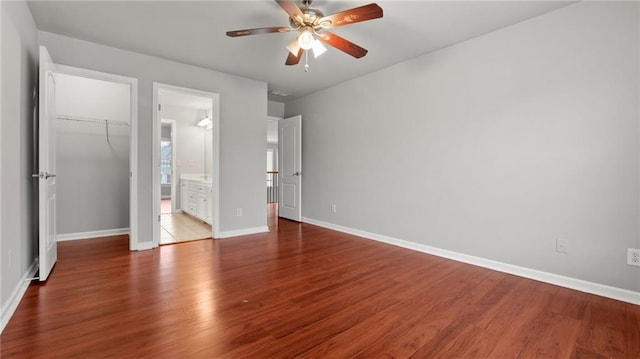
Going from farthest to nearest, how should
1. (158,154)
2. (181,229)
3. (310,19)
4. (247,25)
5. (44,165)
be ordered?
(181,229)
(158,154)
(247,25)
(44,165)
(310,19)

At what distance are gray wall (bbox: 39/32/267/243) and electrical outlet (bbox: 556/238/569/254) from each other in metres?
3.76

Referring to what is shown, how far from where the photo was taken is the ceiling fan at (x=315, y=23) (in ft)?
6.83

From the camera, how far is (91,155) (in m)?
4.18

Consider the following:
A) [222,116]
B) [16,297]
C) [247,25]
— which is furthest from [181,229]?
[247,25]

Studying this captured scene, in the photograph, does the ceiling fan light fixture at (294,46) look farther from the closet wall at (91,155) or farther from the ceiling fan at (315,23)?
the closet wall at (91,155)

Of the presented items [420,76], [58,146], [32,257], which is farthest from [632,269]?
[58,146]

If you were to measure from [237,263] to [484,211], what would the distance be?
2.74 metres

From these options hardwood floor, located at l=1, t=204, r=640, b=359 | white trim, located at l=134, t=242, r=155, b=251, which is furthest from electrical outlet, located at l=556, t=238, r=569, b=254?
white trim, located at l=134, t=242, r=155, b=251

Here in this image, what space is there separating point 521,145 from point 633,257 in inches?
47.4

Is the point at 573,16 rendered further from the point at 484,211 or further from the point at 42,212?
the point at 42,212

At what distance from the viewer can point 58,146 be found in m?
3.96

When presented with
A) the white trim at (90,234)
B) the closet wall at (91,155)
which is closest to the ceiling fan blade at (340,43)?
the closet wall at (91,155)

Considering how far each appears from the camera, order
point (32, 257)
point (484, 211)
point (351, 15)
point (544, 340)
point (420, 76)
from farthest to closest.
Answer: point (420, 76) → point (484, 211) → point (32, 257) → point (351, 15) → point (544, 340)

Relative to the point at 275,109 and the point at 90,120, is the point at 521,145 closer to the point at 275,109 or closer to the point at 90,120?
the point at 275,109
